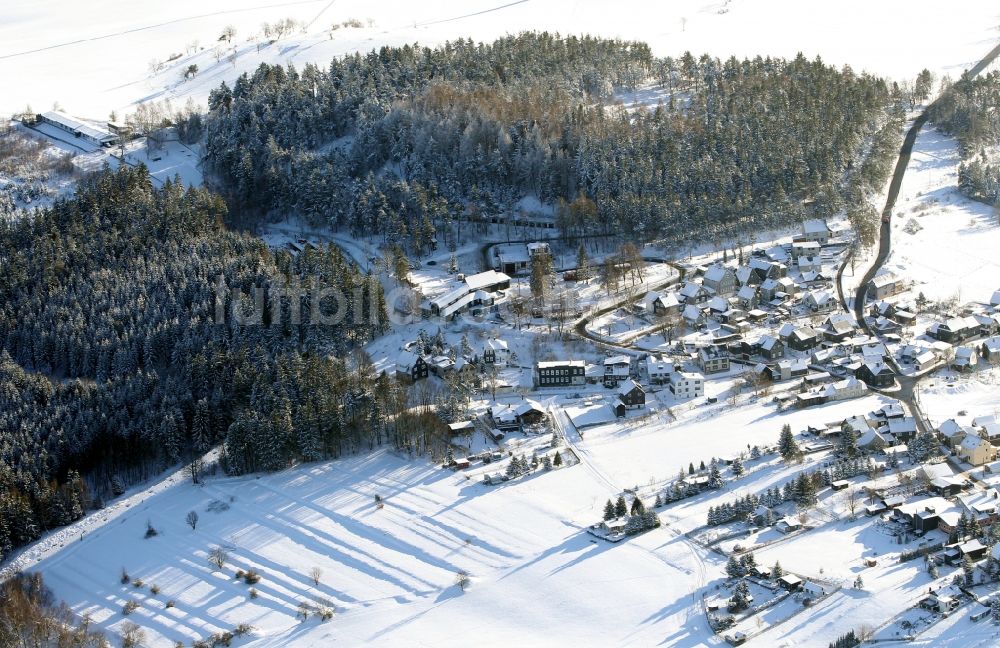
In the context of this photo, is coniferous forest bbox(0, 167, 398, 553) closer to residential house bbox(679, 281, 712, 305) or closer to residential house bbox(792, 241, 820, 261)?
residential house bbox(679, 281, 712, 305)

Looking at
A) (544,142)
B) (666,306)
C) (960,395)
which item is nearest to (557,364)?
(666,306)

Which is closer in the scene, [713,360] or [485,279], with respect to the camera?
[713,360]

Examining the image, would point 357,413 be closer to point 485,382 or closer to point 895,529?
point 485,382

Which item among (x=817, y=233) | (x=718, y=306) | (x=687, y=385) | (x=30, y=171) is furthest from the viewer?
(x=30, y=171)

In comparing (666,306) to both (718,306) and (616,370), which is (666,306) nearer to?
(718,306)

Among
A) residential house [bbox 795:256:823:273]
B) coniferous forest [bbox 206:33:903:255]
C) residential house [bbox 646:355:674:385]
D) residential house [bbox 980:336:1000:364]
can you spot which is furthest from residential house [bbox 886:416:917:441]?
coniferous forest [bbox 206:33:903:255]

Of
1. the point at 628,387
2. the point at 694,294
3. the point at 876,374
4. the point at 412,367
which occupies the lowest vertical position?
the point at 876,374

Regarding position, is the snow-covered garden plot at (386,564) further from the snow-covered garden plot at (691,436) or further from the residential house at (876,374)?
the residential house at (876,374)
